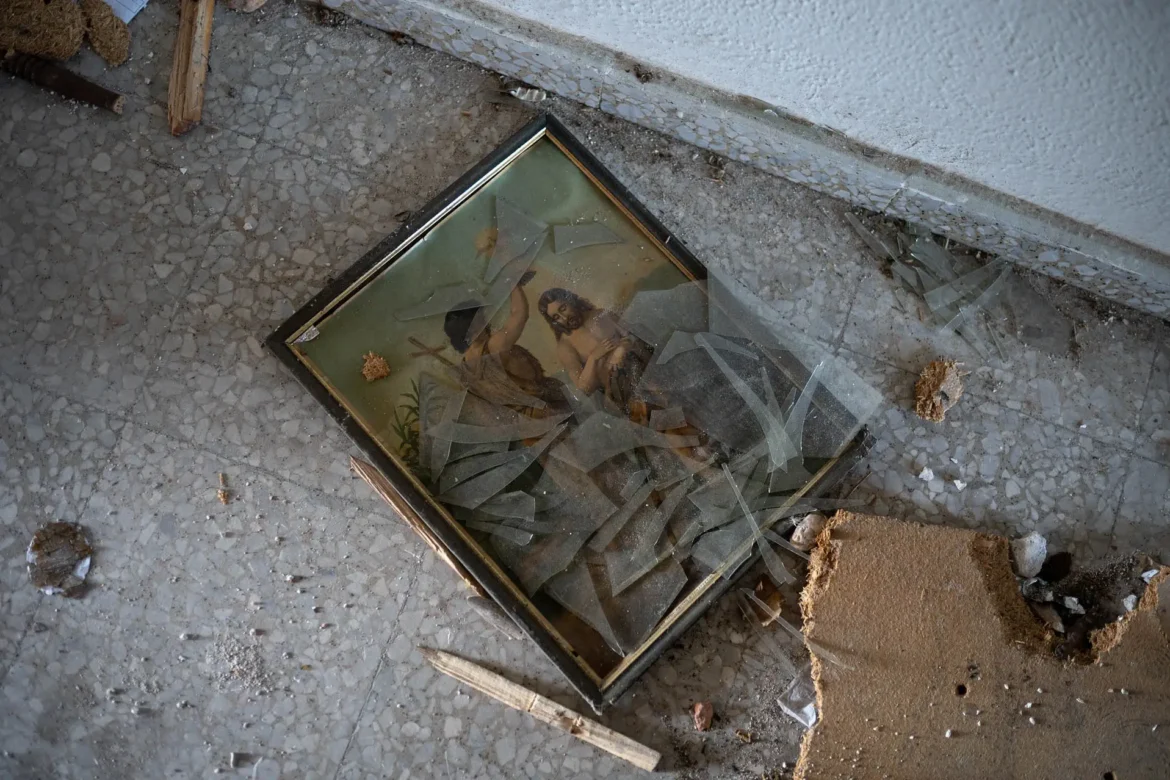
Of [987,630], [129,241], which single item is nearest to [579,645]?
[987,630]

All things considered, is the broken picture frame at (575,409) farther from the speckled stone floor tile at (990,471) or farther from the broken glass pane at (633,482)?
the speckled stone floor tile at (990,471)

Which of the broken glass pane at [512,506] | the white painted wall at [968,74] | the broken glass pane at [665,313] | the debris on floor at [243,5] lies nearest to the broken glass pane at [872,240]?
the white painted wall at [968,74]

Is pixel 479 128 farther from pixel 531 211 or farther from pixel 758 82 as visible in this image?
pixel 758 82

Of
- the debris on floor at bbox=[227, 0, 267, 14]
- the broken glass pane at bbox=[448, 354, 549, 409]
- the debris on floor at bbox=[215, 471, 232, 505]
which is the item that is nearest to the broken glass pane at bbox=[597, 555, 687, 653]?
the broken glass pane at bbox=[448, 354, 549, 409]

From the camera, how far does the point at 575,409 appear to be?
206 cm

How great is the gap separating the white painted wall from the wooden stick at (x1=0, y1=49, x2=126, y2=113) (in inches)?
40.4

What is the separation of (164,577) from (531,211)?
1254 millimetres

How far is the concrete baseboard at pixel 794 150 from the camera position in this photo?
2.17 m

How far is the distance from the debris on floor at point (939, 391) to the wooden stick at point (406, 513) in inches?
46.9

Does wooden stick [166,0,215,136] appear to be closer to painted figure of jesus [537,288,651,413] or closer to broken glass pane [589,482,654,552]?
painted figure of jesus [537,288,651,413]

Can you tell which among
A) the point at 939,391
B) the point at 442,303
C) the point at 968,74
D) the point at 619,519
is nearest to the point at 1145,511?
the point at 939,391

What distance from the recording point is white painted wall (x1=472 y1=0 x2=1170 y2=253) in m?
1.61

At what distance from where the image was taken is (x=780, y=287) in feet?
7.51

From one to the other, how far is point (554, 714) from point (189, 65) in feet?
6.17
